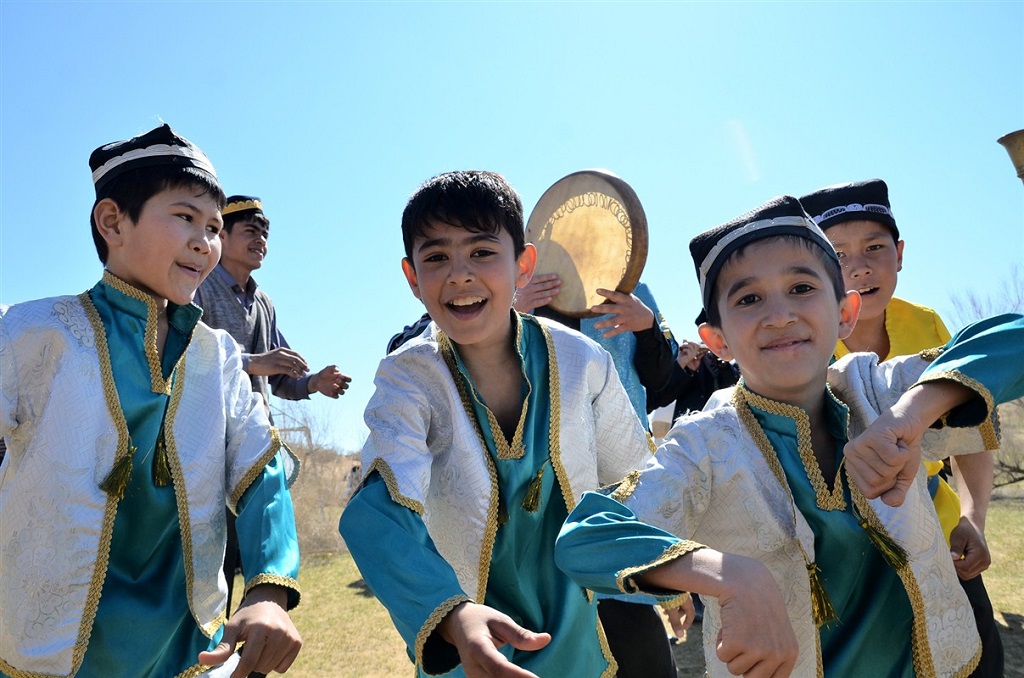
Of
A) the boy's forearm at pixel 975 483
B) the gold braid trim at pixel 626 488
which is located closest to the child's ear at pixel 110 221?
the gold braid trim at pixel 626 488

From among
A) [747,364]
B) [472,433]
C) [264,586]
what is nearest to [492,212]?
[472,433]

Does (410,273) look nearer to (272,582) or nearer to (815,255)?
(272,582)

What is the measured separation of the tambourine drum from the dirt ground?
6.14ft

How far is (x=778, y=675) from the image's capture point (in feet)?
4.91

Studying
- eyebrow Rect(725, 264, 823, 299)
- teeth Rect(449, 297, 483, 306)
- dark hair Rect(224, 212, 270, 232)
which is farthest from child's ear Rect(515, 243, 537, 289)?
dark hair Rect(224, 212, 270, 232)

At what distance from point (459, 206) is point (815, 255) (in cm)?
96

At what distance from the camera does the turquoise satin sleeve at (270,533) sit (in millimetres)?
2094

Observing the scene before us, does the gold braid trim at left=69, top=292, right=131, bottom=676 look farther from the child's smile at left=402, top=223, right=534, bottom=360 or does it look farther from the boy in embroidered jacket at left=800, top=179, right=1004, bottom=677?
the boy in embroidered jacket at left=800, top=179, right=1004, bottom=677

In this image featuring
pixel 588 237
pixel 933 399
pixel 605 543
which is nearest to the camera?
pixel 605 543

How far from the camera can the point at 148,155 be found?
2691 millimetres

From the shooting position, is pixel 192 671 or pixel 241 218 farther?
pixel 241 218

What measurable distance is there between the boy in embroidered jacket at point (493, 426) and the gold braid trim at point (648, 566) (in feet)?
1.98

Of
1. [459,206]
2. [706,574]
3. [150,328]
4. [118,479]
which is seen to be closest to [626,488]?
[706,574]

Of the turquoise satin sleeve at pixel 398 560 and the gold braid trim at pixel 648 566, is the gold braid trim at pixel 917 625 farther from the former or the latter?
the turquoise satin sleeve at pixel 398 560
